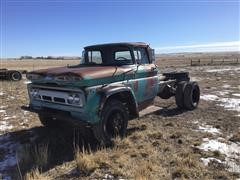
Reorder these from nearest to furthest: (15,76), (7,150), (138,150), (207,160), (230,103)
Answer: (207,160) < (138,150) < (7,150) < (230,103) < (15,76)

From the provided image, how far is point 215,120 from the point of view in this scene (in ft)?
24.0

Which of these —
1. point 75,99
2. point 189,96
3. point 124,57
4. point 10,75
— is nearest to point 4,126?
point 75,99

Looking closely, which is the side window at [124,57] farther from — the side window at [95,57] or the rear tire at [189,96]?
the rear tire at [189,96]

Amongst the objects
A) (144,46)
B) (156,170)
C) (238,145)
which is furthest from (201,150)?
(144,46)

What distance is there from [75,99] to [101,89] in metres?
0.52

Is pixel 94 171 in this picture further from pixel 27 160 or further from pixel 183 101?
pixel 183 101

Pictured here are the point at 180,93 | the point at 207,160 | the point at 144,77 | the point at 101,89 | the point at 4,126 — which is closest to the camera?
the point at 207,160

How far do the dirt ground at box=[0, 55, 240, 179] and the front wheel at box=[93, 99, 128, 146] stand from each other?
0.20m

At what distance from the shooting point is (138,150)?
515 cm

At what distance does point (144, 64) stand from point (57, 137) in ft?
9.18

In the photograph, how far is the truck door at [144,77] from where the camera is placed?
6.17 m

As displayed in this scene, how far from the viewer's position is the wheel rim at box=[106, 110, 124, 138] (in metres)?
5.43

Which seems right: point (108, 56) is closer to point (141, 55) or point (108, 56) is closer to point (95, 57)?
point (95, 57)

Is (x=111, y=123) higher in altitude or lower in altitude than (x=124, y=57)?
lower
